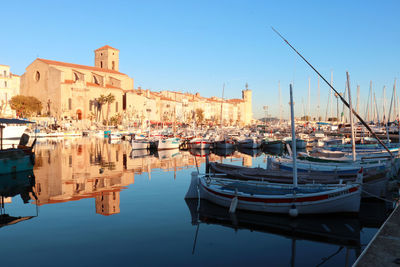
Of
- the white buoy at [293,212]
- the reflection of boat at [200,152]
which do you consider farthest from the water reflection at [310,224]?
the reflection of boat at [200,152]

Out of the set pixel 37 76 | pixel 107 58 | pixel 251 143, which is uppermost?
pixel 107 58

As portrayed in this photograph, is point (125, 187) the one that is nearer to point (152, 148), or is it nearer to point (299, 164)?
point (299, 164)

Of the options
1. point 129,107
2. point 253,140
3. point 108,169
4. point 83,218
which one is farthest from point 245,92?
point 83,218

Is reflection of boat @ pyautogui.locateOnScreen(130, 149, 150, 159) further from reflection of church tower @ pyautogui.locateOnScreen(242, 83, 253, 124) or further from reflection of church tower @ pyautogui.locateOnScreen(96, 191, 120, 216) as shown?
reflection of church tower @ pyautogui.locateOnScreen(242, 83, 253, 124)

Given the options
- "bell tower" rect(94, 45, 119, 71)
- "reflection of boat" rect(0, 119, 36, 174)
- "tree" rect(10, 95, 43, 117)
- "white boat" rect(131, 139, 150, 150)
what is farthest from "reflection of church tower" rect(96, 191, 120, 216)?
"bell tower" rect(94, 45, 119, 71)

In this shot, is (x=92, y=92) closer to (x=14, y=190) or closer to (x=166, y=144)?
(x=166, y=144)

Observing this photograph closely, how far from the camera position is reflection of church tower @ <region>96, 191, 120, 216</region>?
1221 centimetres

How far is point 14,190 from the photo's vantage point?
51.8 ft

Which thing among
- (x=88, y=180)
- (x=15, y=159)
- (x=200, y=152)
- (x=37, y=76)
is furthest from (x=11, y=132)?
(x=37, y=76)

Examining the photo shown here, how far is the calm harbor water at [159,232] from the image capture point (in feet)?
25.8

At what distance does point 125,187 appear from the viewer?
1677 centimetres

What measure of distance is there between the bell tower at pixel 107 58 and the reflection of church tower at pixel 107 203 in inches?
4104

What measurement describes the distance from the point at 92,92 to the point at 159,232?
8985 centimetres

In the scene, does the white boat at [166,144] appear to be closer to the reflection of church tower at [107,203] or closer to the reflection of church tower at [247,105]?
the reflection of church tower at [107,203]
